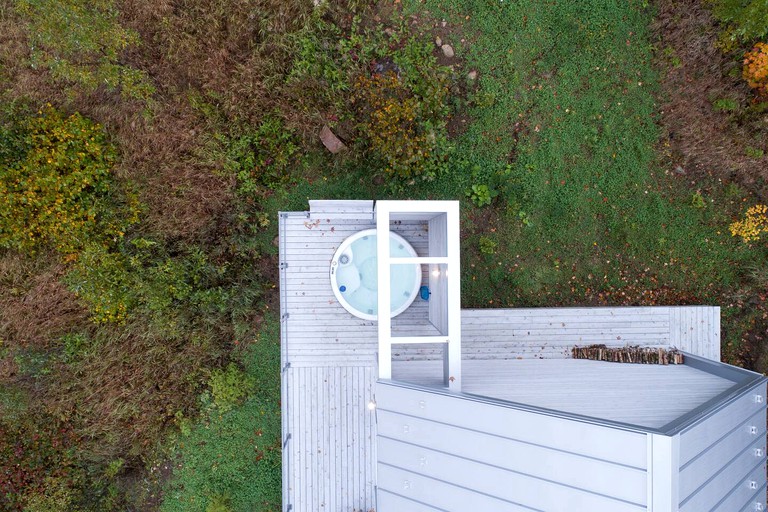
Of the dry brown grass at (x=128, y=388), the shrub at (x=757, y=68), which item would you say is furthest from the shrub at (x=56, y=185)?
the shrub at (x=757, y=68)

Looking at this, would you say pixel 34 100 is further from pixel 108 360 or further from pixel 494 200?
pixel 494 200

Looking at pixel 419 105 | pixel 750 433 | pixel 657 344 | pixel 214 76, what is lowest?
pixel 750 433

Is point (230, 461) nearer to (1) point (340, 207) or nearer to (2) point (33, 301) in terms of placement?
(2) point (33, 301)

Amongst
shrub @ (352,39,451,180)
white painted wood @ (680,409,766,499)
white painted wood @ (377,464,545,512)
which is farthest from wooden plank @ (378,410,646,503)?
shrub @ (352,39,451,180)

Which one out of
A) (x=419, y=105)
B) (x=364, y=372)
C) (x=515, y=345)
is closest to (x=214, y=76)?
(x=419, y=105)

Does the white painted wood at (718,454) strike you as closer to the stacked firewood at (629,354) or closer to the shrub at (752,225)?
the stacked firewood at (629,354)

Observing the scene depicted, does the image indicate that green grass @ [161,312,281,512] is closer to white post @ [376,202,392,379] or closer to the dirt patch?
white post @ [376,202,392,379]
